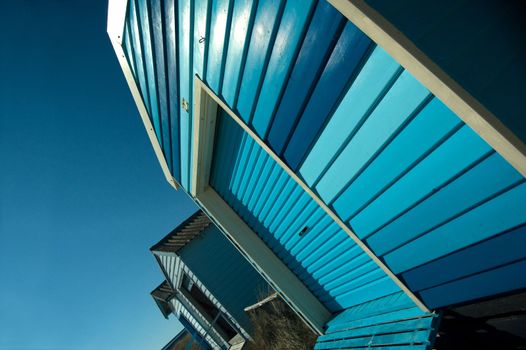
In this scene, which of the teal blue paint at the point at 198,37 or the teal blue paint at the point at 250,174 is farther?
the teal blue paint at the point at 250,174

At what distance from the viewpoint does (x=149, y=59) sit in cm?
291

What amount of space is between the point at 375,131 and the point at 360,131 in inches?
4.1

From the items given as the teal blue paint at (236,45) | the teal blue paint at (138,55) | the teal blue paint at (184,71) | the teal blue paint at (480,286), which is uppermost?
the teal blue paint at (138,55)

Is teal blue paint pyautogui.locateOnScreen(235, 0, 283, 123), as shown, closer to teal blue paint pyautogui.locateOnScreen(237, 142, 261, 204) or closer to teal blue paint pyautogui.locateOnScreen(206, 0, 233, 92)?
teal blue paint pyautogui.locateOnScreen(206, 0, 233, 92)

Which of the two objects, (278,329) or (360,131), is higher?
(360,131)

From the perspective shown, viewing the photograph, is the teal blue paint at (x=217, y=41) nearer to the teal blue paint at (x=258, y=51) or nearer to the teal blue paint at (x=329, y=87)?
the teal blue paint at (x=258, y=51)

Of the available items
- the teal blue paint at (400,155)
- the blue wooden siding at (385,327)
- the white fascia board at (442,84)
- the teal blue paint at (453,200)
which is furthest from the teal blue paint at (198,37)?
the blue wooden siding at (385,327)

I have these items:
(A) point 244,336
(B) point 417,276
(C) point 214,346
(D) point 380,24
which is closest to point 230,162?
(B) point 417,276

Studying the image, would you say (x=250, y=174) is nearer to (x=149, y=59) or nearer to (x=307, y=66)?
(x=149, y=59)

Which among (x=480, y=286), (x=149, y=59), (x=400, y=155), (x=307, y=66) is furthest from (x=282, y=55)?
(x=480, y=286)

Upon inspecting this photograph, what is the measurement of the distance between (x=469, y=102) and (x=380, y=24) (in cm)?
41

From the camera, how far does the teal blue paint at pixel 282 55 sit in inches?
60.3

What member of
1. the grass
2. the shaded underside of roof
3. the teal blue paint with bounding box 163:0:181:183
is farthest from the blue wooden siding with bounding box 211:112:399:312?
the shaded underside of roof

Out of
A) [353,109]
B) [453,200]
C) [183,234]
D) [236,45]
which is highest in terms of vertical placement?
[183,234]
